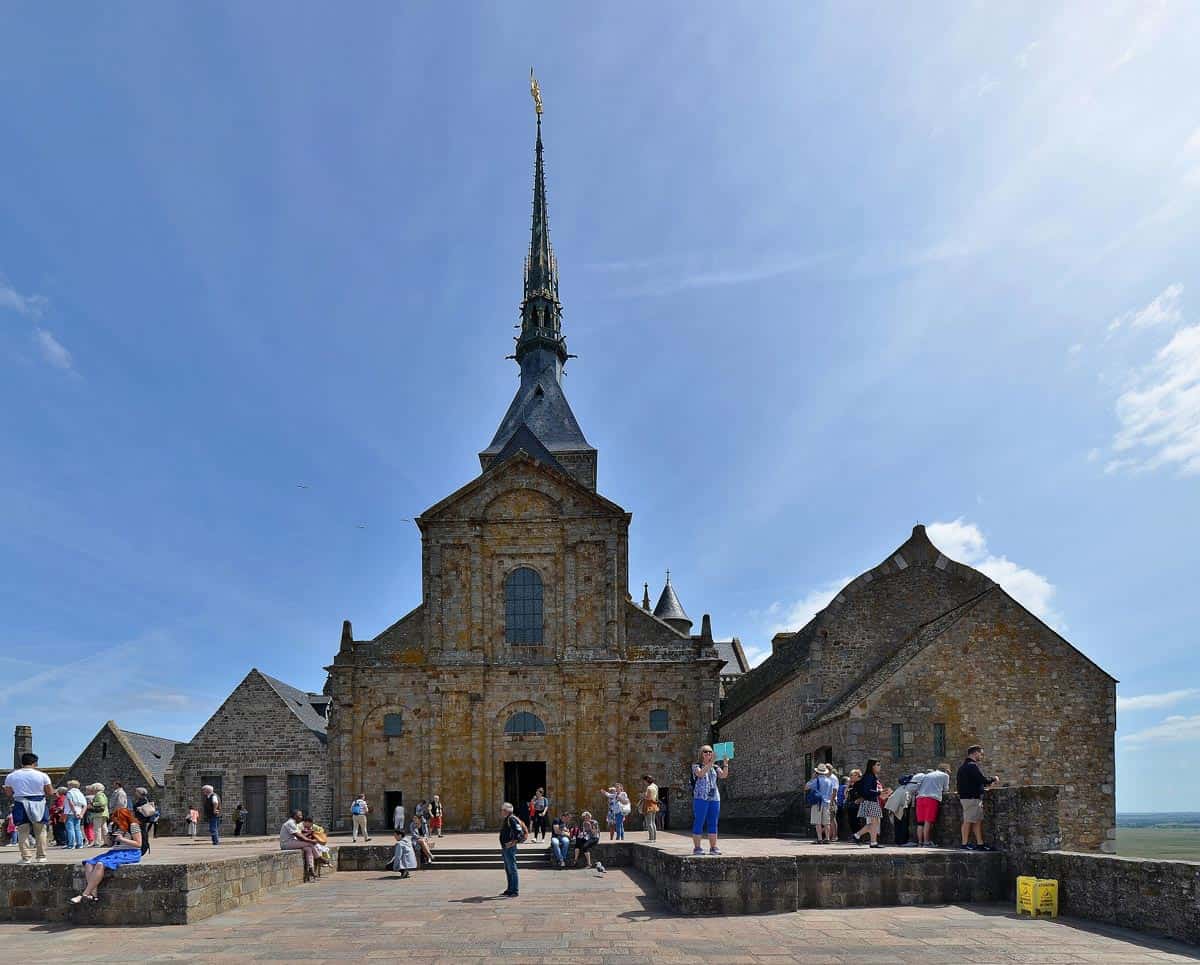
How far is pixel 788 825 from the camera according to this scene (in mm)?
24109

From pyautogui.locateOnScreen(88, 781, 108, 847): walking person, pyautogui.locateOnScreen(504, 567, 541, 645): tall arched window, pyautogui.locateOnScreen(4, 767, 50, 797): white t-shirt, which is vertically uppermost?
pyautogui.locateOnScreen(504, 567, 541, 645): tall arched window

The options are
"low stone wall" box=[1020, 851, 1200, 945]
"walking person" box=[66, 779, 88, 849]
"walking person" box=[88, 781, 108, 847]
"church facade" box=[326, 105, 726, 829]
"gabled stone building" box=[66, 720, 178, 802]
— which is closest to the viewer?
"low stone wall" box=[1020, 851, 1200, 945]

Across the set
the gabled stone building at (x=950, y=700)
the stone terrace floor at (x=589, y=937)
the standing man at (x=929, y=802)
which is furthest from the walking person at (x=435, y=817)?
the standing man at (x=929, y=802)

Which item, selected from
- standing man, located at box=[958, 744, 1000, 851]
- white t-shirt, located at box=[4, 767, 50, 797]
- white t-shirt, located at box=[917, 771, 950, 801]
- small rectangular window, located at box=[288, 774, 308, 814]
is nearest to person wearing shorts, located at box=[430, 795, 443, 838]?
small rectangular window, located at box=[288, 774, 308, 814]

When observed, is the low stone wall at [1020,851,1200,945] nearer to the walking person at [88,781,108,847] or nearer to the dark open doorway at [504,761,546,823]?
the walking person at [88,781,108,847]

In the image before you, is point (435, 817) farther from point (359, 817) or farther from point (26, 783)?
point (26, 783)

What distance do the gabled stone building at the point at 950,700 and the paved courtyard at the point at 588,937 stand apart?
1028cm

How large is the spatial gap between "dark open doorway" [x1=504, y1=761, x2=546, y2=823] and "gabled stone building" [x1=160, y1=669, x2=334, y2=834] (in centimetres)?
641

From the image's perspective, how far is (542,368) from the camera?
5481 cm

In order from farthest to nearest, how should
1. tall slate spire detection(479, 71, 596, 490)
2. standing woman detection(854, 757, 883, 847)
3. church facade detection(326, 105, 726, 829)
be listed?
tall slate spire detection(479, 71, 596, 490), church facade detection(326, 105, 726, 829), standing woman detection(854, 757, 883, 847)

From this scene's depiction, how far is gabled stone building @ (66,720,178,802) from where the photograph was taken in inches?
1609

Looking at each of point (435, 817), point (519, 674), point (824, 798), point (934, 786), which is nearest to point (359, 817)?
point (435, 817)

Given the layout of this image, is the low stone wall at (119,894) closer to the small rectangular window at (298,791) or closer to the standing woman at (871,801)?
the standing woman at (871,801)

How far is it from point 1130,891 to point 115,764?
41.3 metres
